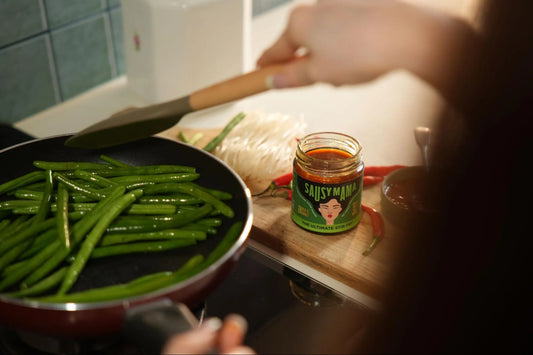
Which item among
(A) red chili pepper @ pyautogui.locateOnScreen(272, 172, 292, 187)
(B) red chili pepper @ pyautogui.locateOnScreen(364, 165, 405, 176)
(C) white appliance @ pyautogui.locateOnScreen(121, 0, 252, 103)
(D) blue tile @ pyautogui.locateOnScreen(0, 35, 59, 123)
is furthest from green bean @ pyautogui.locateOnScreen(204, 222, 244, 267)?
(D) blue tile @ pyautogui.locateOnScreen(0, 35, 59, 123)

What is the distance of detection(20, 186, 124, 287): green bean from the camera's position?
0.86 meters

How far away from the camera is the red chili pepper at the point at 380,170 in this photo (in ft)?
4.24

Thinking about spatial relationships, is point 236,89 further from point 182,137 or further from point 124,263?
point 182,137

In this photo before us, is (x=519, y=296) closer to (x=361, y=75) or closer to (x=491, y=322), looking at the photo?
(x=491, y=322)

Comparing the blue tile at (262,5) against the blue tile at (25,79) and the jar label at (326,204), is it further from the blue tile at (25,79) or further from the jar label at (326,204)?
the jar label at (326,204)

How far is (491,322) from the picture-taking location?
19.4 inches

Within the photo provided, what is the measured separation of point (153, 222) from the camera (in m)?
0.97

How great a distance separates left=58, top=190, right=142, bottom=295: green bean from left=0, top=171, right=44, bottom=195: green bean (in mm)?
183

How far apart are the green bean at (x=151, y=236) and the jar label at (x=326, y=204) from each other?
22 centimetres

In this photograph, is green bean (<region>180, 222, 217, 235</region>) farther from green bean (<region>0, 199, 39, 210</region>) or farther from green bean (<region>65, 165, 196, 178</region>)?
green bean (<region>0, 199, 39, 210</region>)

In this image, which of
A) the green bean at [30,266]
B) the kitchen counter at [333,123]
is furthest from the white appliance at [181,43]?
the green bean at [30,266]

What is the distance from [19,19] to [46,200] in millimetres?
666

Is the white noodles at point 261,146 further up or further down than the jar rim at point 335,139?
further down

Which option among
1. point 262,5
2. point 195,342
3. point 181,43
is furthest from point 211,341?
point 262,5
